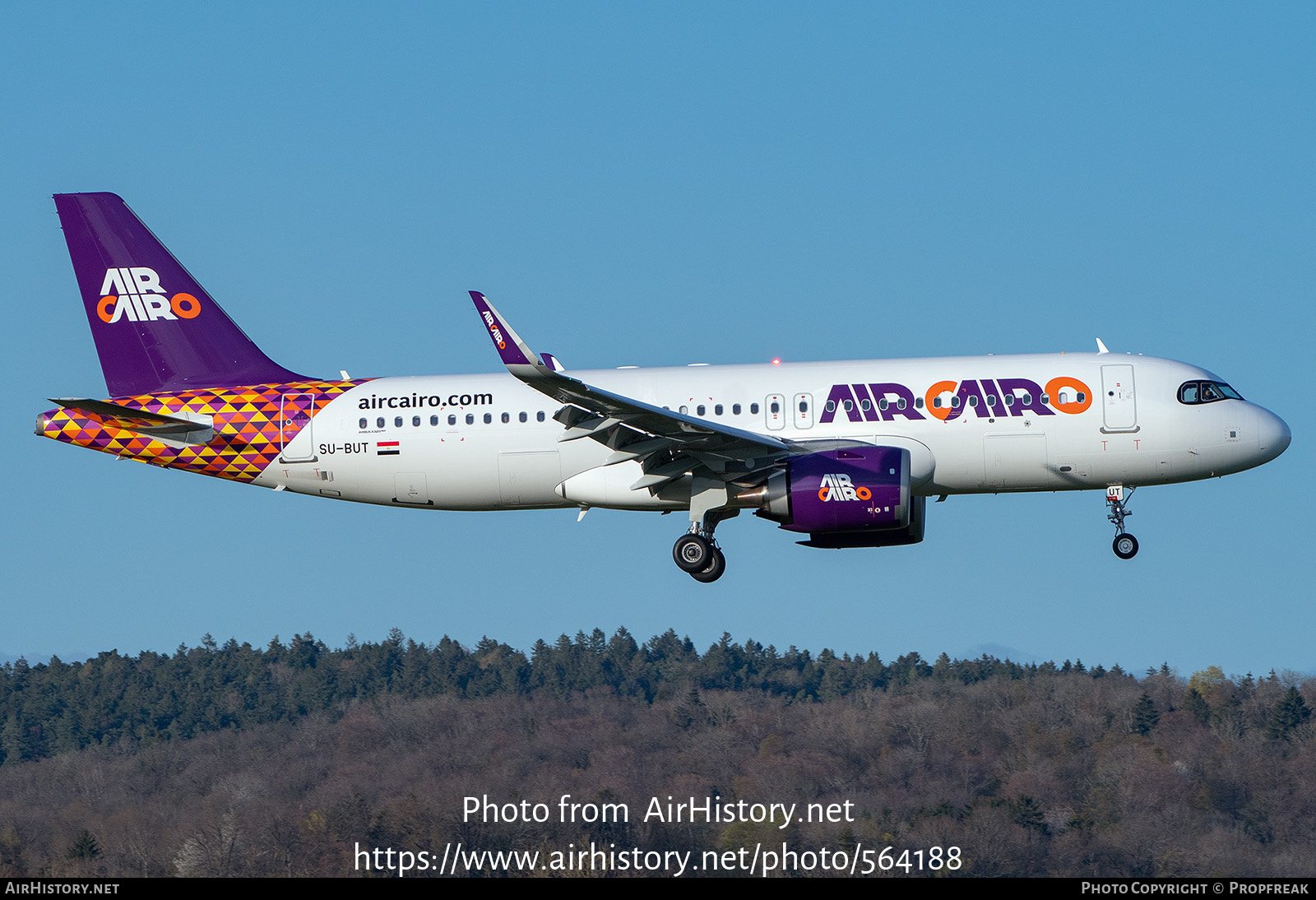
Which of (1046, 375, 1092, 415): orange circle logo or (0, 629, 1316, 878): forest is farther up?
(1046, 375, 1092, 415): orange circle logo

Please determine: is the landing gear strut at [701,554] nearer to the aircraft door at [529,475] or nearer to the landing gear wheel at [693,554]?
the landing gear wheel at [693,554]

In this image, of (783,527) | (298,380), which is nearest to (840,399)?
Answer: (783,527)

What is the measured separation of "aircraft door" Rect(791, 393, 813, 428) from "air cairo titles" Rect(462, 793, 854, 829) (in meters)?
60.0

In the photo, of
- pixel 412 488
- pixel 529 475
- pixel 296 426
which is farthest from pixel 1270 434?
pixel 296 426

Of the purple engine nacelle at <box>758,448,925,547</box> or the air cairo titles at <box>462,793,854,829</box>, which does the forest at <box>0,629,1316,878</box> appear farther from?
the purple engine nacelle at <box>758,448,925,547</box>

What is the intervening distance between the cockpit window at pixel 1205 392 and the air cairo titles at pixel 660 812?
59.5 metres

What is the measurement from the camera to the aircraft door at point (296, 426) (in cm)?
4047

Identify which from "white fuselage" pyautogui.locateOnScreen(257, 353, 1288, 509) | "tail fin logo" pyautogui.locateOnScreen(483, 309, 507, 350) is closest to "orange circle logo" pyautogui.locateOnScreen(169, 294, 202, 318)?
"white fuselage" pyautogui.locateOnScreen(257, 353, 1288, 509)

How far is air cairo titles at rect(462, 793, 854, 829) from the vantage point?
9556cm

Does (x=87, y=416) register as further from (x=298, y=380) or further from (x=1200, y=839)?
(x=1200, y=839)

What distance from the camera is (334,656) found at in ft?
557

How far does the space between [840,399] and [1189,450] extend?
8.32m

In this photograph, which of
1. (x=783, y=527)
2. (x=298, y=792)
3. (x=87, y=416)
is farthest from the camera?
(x=298, y=792)

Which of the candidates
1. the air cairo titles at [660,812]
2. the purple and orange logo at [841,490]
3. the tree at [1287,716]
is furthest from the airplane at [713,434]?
the tree at [1287,716]
